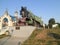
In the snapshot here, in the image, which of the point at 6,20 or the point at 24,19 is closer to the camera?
the point at 24,19

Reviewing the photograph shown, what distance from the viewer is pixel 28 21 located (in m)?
36.2

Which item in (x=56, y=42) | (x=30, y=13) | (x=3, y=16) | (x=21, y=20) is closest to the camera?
(x=56, y=42)

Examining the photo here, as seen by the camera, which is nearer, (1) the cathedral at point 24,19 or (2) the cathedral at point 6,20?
(1) the cathedral at point 24,19

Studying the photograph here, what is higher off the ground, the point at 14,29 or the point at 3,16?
the point at 3,16

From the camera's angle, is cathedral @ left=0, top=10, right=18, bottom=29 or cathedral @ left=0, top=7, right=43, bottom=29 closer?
cathedral @ left=0, top=7, right=43, bottom=29

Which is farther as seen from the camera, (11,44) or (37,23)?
(37,23)

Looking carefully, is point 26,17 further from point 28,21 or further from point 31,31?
point 31,31

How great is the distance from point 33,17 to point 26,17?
3.10 m

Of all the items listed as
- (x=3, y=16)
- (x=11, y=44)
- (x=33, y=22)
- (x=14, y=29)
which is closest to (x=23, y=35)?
(x=14, y=29)

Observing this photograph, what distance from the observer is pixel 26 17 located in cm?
3616

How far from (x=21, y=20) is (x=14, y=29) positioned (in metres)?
4.96

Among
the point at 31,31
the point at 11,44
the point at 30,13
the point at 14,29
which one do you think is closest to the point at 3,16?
the point at 30,13

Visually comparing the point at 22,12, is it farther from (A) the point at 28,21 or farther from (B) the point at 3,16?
(B) the point at 3,16

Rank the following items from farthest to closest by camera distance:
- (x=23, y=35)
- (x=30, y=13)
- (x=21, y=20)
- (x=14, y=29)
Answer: (x=30, y=13), (x=21, y=20), (x=14, y=29), (x=23, y=35)
